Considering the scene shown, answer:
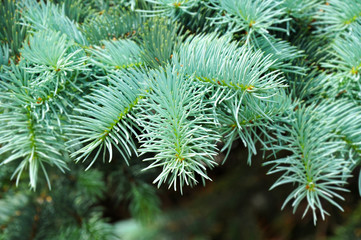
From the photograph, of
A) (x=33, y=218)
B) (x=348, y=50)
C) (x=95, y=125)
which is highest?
(x=348, y=50)

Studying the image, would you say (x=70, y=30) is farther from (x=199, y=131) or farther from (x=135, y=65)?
(x=199, y=131)

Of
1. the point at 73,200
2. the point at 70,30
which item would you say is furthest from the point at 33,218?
the point at 70,30

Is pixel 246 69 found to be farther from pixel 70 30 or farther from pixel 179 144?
pixel 70 30

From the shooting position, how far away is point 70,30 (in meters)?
0.41

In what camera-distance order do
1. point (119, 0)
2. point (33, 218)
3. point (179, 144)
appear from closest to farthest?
point (179, 144), point (119, 0), point (33, 218)

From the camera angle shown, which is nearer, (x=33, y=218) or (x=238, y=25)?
(x=238, y=25)

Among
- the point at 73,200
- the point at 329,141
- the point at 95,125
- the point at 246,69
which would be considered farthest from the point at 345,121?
the point at 73,200

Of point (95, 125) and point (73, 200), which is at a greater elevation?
point (95, 125)

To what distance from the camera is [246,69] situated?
32 cm

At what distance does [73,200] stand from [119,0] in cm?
44

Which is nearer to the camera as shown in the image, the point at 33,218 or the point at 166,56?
the point at 166,56

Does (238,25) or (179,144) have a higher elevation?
(238,25)

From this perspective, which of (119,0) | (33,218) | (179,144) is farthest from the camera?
(33,218)

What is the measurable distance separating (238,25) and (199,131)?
0.14 metres
